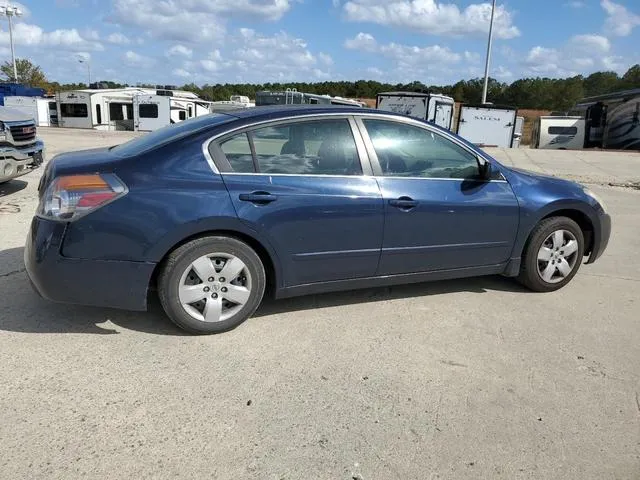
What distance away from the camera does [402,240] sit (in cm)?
401

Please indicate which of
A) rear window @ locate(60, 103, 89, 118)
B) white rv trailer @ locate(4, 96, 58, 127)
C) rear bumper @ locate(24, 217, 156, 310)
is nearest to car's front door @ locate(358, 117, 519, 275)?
rear bumper @ locate(24, 217, 156, 310)

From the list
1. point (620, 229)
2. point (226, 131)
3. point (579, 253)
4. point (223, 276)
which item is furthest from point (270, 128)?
point (620, 229)

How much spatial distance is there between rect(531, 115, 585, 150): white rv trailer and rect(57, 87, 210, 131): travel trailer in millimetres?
21067

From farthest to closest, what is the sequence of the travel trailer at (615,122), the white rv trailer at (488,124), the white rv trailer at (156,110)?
the white rv trailer at (156,110) → the travel trailer at (615,122) → the white rv trailer at (488,124)

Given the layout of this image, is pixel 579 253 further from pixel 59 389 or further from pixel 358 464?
pixel 59 389

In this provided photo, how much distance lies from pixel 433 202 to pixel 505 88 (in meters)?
84.8

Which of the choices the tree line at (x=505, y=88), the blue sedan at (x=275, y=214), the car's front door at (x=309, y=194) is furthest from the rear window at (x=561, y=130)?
the tree line at (x=505, y=88)

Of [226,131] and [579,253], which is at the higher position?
[226,131]

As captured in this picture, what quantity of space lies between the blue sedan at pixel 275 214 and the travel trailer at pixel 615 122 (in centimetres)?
2553

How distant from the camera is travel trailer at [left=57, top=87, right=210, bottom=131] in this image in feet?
111

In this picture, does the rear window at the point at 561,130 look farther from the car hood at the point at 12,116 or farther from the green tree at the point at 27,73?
the green tree at the point at 27,73

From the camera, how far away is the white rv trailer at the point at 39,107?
1338 inches

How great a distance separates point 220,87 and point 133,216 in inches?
3377

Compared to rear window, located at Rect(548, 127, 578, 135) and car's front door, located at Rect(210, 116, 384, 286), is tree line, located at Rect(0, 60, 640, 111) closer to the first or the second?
rear window, located at Rect(548, 127, 578, 135)
